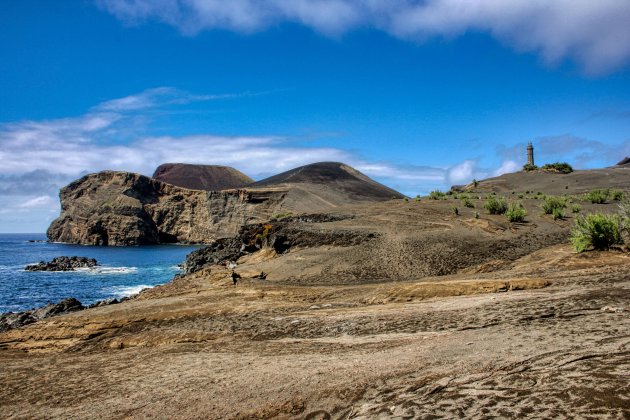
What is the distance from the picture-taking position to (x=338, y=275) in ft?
66.5

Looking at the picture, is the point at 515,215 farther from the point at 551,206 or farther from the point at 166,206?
the point at 166,206

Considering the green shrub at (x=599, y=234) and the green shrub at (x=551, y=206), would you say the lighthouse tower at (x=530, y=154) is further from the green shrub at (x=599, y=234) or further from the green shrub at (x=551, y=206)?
the green shrub at (x=599, y=234)

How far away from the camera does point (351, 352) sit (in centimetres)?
809

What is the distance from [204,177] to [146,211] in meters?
65.2

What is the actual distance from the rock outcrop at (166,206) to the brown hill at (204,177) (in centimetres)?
Result: 5321

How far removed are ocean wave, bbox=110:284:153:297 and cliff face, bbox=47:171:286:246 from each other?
5780cm

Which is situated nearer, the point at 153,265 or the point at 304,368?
the point at 304,368

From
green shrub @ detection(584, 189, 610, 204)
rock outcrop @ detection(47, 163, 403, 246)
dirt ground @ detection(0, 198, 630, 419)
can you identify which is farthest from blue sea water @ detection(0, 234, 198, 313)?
rock outcrop @ detection(47, 163, 403, 246)

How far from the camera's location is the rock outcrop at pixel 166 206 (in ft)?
313

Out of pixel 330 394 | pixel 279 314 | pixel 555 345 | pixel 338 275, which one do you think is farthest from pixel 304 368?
pixel 338 275

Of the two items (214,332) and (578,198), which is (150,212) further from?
(214,332)

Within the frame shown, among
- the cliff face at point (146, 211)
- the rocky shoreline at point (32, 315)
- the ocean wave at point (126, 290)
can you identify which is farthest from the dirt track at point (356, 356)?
the cliff face at point (146, 211)

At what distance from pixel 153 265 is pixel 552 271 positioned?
4556 centimetres

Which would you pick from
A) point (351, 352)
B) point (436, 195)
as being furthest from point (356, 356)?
point (436, 195)
